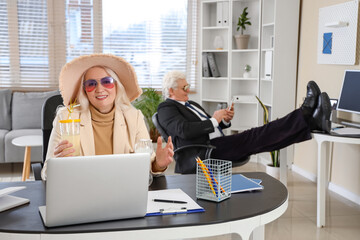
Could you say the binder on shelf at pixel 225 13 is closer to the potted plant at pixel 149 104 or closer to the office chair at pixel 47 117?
the potted plant at pixel 149 104

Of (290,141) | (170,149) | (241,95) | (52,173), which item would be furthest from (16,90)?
(52,173)

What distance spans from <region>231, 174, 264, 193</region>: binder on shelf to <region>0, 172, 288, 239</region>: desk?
0.04 m

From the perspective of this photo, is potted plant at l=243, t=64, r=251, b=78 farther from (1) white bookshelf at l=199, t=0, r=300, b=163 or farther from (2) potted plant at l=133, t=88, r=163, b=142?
(2) potted plant at l=133, t=88, r=163, b=142

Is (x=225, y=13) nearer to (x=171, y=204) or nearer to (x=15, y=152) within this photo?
(x=15, y=152)

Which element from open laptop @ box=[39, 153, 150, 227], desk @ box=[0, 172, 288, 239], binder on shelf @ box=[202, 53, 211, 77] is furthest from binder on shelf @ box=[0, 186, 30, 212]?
binder on shelf @ box=[202, 53, 211, 77]

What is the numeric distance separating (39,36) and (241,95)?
2.75 m

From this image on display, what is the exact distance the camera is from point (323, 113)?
336 centimetres

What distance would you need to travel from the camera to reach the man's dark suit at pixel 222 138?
143 inches

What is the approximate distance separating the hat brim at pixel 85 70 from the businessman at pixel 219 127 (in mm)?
1236

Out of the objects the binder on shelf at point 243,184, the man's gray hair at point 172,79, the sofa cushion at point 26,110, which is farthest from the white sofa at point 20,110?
the binder on shelf at point 243,184

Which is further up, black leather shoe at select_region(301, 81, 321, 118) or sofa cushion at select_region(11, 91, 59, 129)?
black leather shoe at select_region(301, 81, 321, 118)

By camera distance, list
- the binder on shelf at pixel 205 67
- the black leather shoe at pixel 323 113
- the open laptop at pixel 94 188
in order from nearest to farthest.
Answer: the open laptop at pixel 94 188, the black leather shoe at pixel 323 113, the binder on shelf at pixel 205 67

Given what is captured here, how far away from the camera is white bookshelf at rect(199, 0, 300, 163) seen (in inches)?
208

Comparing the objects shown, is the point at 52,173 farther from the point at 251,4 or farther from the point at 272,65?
the point at 251,4
